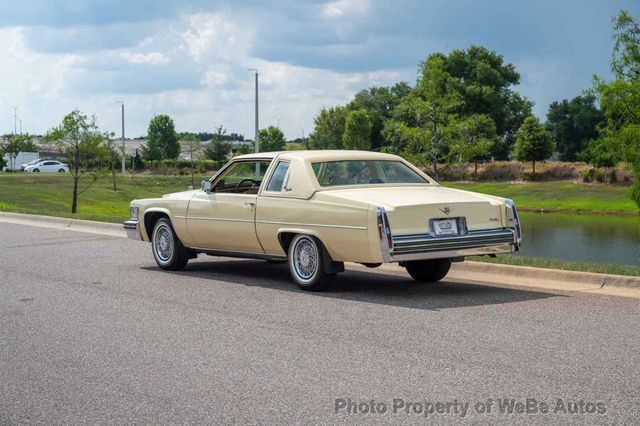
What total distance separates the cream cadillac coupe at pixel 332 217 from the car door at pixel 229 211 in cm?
1

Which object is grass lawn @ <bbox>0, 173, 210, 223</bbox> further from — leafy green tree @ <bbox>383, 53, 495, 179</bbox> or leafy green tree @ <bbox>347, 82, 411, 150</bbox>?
leafy green tree @ <bbox>347, 82, 411, 150</bbox>

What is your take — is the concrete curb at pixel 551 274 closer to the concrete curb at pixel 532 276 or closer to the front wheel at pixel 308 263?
the concrete curb at pixel 532 276

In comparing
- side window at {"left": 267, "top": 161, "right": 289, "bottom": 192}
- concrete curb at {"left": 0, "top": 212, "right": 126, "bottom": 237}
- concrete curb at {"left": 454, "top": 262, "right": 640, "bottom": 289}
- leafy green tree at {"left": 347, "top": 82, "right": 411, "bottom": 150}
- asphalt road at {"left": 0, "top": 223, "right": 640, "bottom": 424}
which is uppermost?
leafy green tree at {"left": 347, "top": 82, "right": 411, "bottom": 150}

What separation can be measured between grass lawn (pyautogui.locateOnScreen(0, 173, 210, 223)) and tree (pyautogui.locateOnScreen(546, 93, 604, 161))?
52.7m

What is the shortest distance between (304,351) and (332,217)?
315cm

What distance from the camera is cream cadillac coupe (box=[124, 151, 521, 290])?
1025cm

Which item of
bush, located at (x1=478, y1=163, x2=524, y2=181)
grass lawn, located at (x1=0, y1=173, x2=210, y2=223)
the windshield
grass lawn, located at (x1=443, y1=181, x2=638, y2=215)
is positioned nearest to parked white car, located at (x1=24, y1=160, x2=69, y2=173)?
grass lawn, located at (x1=0, y1=173, x2=210, y2=223)

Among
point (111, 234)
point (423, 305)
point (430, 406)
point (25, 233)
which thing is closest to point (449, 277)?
point (423, 305)

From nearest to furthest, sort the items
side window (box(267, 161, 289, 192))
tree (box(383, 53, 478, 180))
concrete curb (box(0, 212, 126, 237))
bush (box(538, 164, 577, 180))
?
side window (box(267, 161, 289, 192)) → concrete curb (box(0, 212, 126, 237)) → tree (box(383, 53, 478, 180)) → bush (box(538, 164, 577, 180))

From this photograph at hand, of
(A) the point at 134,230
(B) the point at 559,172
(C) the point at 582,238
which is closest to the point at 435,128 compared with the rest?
(C) the point at 582,238

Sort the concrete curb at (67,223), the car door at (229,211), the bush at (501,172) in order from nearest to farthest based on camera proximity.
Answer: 1. the car door at (229,211)
2. the concrete curb at (67,223)
3. the bush at (501,172)

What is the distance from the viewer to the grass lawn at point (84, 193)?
54438mm

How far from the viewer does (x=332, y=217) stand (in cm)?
1058

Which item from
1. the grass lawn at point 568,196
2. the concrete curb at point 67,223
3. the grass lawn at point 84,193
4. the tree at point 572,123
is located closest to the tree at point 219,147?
the grass lawn at point 84,193
